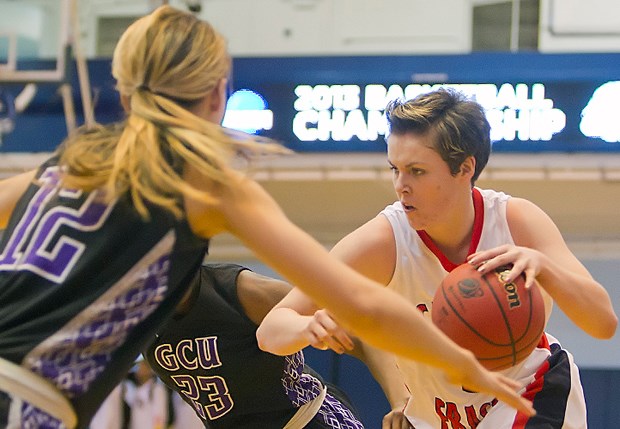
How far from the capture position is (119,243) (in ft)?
6.85

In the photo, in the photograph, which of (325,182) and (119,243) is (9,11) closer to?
(325,182)

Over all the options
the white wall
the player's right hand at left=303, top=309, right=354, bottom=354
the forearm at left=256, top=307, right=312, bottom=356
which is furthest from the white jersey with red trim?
the white wall

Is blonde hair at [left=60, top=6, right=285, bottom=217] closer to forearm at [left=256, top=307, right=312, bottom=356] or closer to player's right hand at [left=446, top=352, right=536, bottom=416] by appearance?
player's right hand at [left=446, top=352, right=536, bottom=416]

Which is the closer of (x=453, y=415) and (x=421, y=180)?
(x=421, y=180)

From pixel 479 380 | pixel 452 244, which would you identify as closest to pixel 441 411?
pixel 452 244

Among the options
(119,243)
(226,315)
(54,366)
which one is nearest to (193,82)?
(119,243)

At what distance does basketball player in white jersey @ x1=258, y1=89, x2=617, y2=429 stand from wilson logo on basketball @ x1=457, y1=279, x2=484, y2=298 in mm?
265

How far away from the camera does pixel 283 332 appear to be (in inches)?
117

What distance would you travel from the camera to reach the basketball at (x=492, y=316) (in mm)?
2963

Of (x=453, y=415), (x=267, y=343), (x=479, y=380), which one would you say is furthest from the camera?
(x=453, y=415)

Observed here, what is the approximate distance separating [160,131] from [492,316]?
128 cm

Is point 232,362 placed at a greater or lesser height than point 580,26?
lesser

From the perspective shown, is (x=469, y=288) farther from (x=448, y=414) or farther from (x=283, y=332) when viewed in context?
(x=448, y=414)

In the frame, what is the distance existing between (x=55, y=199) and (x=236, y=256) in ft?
20.9
